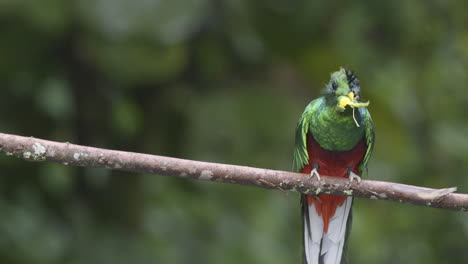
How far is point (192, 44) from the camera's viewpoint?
4102 millimetres

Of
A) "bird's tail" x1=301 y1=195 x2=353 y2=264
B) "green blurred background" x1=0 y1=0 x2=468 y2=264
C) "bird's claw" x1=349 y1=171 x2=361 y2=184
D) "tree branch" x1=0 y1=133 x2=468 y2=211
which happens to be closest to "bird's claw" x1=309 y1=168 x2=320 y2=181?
"bird's claw" x1=349 y1=171 x2=361 y2=184

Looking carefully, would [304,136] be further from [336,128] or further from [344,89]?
[344,89]

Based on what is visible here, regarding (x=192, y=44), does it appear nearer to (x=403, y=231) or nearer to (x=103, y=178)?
(x=103, y=178)

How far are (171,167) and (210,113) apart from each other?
1745 millimetres

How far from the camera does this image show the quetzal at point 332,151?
106 inches

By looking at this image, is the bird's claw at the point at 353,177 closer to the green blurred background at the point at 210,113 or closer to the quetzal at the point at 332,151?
the quetzal at the point at 332,151

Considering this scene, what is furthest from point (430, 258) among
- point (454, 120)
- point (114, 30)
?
point (114, 30)

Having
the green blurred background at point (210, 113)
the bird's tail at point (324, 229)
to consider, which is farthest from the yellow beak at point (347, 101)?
the green blurred background at point (210, 113)

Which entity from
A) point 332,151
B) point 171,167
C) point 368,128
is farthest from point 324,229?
point 171,167

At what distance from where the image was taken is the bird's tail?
10.2 ft

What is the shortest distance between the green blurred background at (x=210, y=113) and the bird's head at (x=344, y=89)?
115 centimetres

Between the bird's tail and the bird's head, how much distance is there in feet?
1.95

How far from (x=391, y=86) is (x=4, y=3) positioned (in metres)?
2.44

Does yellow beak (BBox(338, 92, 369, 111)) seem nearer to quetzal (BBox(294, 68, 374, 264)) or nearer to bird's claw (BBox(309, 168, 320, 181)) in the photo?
quetzal (BBox(294, 68, 374, 264))
